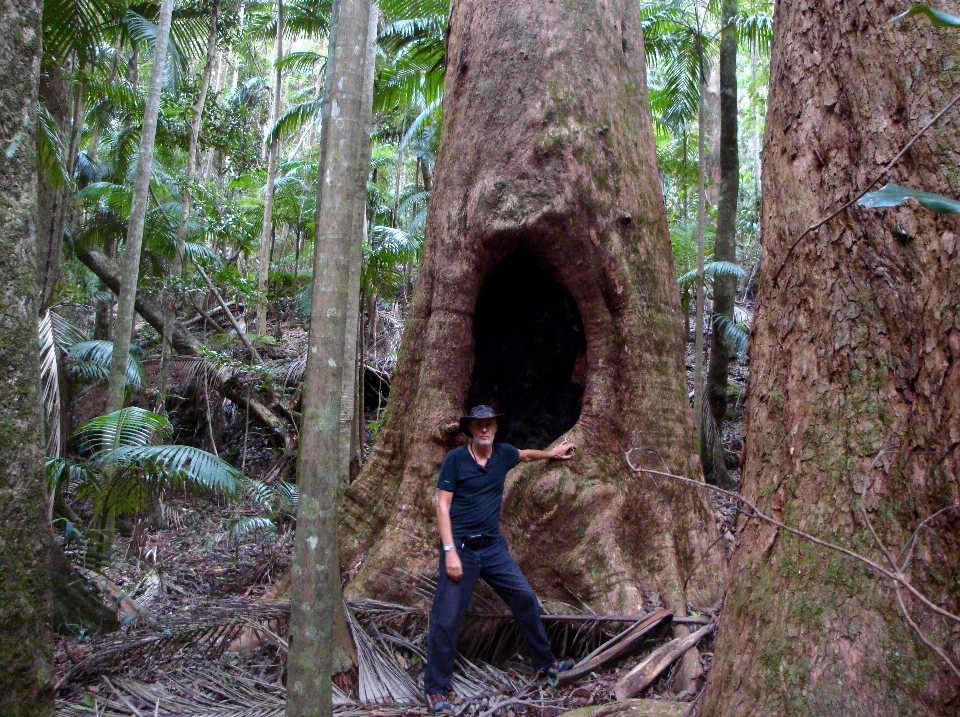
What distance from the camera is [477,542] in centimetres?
423

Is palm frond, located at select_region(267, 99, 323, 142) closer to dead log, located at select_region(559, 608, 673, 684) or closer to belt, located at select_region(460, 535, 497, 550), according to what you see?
belt, located at select_region(460, 535, 497, 550)

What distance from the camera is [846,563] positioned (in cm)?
194

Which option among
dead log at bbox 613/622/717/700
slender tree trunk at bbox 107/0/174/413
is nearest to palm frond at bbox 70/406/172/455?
slender tree trunk at bbox 107/0/174/413

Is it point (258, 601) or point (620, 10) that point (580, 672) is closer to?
point (258, 601)

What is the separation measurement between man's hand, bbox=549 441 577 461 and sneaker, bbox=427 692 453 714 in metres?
1.61

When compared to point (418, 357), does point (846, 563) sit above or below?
below

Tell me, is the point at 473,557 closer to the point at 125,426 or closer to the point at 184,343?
the point at 125,426

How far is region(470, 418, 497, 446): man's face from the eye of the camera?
430 centimetres

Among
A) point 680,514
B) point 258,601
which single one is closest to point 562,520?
point 680,514

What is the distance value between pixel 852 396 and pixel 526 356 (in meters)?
4.16

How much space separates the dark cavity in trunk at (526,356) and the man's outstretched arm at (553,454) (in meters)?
1.07

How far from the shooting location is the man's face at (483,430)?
4.30m

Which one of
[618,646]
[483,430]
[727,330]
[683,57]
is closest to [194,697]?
[483,430]

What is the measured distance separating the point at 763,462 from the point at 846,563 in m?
0.39
